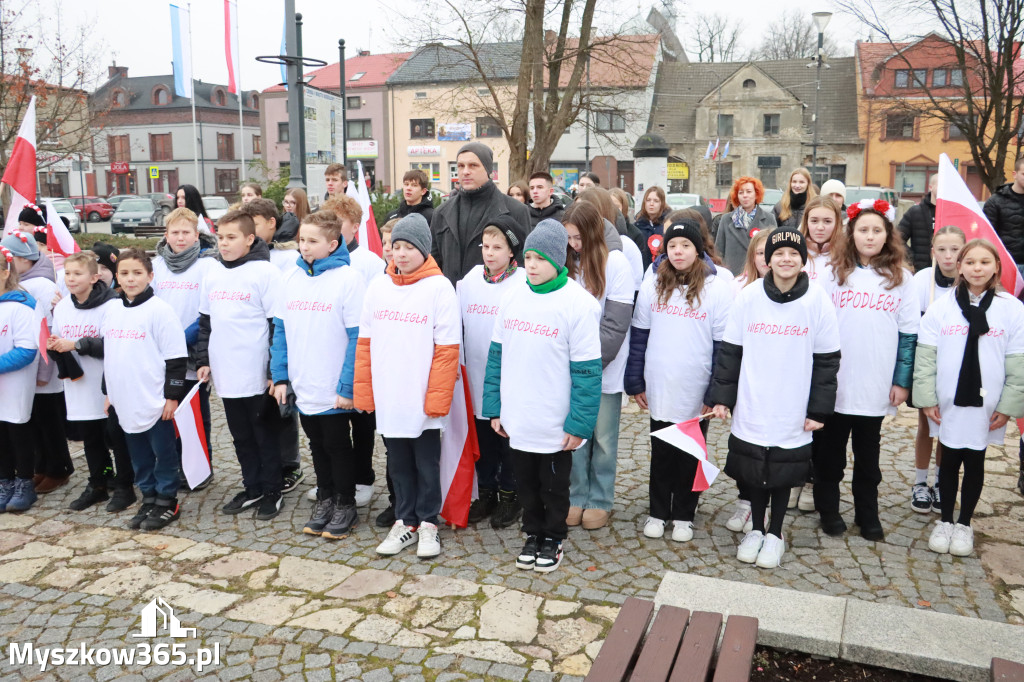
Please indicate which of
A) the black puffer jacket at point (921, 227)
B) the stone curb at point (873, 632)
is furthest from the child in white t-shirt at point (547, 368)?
the black puffer jacket at point (921, 227)

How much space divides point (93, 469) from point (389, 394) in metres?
2.48

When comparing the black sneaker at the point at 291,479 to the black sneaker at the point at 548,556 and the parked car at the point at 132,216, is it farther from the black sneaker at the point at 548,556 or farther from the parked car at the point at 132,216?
the parked car at the point at 132,216

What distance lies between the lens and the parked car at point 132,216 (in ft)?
113

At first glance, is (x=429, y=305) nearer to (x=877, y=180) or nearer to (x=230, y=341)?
(x=230, y=341)

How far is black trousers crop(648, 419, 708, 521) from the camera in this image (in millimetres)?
4891

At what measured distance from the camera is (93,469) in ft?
18.7

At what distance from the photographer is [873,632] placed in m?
3.41

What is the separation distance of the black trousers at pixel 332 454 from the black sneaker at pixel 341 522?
0.11ft

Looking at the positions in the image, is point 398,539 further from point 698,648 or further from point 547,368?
point 698,648

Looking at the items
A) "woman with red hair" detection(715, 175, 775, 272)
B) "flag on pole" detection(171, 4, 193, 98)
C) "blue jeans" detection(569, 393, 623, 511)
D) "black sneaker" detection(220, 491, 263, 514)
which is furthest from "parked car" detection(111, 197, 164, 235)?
"blue jeans" detection(569, 393, 623, 511)

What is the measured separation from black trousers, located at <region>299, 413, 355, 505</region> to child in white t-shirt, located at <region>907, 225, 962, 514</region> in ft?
11.6

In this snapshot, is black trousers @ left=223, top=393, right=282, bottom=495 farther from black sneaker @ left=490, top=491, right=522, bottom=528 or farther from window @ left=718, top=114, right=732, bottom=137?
window @ left=718, top=114, right=732, bottom=137

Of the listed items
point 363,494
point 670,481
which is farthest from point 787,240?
point 363,494

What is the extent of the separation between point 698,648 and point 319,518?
2.81m
